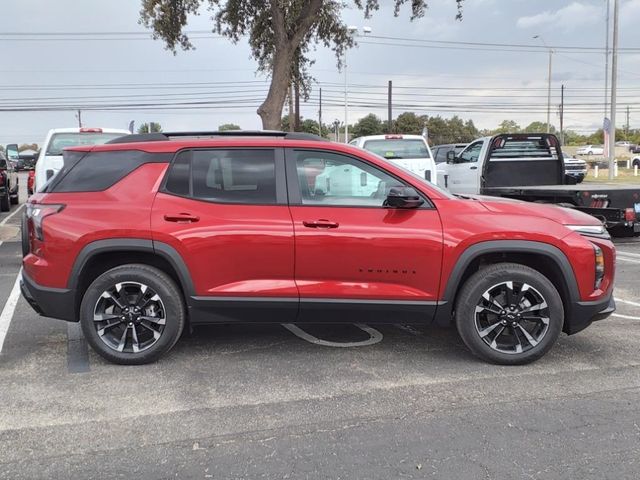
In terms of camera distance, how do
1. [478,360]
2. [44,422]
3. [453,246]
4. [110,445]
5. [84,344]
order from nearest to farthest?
Answer: [110,445] < [44,422] < [453,246] < [478,360] < [84,344]

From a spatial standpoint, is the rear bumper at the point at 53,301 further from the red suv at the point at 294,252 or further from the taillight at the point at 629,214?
the taillight at the point at 629,214

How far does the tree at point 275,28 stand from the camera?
17.1 m

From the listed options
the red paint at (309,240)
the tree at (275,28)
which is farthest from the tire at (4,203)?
the red paint at (309,240)

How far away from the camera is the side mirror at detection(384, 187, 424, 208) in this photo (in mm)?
4367

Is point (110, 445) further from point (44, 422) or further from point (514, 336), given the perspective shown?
point (514, 336)

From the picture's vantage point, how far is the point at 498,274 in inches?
175

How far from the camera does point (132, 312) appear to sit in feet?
14.9

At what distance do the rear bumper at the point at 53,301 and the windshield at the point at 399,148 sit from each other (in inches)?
→ 325

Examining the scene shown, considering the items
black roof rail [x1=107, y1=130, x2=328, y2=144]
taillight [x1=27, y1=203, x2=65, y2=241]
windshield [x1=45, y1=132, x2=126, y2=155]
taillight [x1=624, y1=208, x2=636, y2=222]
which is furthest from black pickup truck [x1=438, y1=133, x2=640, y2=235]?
taillight [x1=27, y1=203, x2=65, y2=241]

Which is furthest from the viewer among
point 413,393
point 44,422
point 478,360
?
point 478,360

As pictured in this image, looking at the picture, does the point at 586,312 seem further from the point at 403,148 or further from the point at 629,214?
the point at 403,148

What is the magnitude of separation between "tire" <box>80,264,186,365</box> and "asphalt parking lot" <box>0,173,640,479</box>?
149 millimetres

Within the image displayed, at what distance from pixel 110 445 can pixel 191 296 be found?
137cm

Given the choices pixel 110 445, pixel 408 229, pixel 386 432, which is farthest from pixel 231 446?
pixel 408 229
